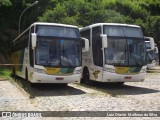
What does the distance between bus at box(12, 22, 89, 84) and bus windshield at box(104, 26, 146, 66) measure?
1.45 metres

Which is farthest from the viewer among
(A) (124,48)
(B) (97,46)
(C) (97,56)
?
(B) (97,46)

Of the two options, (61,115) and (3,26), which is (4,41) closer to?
(3,26)

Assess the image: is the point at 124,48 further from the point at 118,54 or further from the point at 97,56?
the point at 97,56

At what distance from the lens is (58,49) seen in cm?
1619

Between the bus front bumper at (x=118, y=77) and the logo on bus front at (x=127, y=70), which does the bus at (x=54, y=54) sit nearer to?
the bus front bumper at (x=118, y=77)

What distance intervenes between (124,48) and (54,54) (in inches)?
135

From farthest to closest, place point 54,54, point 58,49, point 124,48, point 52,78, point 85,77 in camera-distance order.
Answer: point 85,77 < point 124,48 < point 58,49 < point 54,54 < point 52,78

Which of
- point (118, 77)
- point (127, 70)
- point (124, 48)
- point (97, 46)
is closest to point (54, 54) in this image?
point (97, 46)

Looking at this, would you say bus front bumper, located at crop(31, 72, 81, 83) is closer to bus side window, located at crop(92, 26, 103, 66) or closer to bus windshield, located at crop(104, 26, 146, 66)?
bus side window, located at crop(92, 26, 103, 66)

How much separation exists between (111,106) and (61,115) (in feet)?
6.59

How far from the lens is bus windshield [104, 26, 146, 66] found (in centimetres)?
1669

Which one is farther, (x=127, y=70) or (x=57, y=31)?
(x=127, y=70)

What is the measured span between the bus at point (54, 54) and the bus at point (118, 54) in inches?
45.5

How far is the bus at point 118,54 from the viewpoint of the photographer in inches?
653
